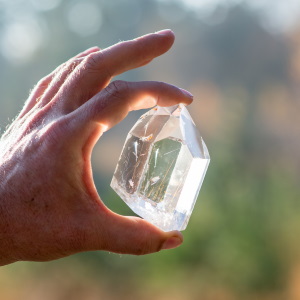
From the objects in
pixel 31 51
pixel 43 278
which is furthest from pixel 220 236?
pixel 31 51

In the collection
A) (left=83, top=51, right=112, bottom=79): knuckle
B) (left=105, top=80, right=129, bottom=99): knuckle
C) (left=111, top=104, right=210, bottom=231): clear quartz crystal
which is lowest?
(left=111, top=104, right=210, bottom=231): clear quartz crystal

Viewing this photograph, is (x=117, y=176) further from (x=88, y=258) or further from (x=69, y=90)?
(x=88, y=258)

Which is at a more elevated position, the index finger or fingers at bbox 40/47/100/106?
the index finger

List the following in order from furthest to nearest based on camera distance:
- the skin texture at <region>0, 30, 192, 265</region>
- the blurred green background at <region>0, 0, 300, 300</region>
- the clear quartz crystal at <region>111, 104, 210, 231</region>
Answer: the blurred green background at <region>0, 0, 300, 300</region>
the clear quartz crystal at <region>111, 104, 210, 231</region>
the skin texture at <region>0, 30, 192, 265</region>

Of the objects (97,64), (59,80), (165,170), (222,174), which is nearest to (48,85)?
(59,80)

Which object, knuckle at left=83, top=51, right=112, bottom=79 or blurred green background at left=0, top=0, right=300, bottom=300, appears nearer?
knuckle at left=83, top=51, right=112, bottom=79

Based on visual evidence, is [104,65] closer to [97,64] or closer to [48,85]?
[97,64]

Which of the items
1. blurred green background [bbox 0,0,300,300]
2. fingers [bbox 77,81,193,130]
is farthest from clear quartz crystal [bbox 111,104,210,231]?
blurred green background [bbox 0,0,300,300]

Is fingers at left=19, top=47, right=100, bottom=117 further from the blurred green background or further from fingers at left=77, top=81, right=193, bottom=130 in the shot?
the blurred green background
